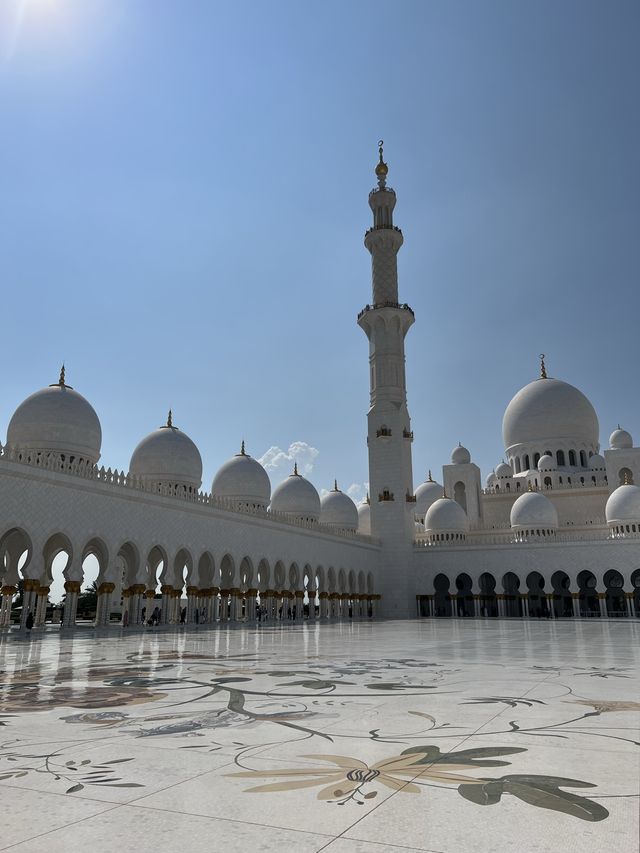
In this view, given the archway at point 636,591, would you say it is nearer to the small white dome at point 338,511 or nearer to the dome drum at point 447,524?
the dome drum at point 447,524

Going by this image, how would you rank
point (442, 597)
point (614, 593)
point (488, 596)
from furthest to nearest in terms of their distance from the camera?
point (442, 597) < point (488, 596) < point (614, 593)

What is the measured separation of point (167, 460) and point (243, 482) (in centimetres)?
500

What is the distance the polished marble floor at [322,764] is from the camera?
7.40ft

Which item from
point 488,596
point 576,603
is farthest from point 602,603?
point 488,596

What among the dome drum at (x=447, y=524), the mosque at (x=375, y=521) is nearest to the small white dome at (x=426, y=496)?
the mosque at (x=375, y=521)

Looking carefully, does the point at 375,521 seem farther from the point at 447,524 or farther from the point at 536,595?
the point at 536,595

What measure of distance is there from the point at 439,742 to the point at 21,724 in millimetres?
2397

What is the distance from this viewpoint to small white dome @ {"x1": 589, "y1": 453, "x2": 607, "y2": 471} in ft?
118

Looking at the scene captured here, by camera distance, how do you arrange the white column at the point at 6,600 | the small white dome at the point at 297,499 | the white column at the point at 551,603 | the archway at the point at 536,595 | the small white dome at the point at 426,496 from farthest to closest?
the small white dome at the point at 426,496 → the small white dome at the point at 297,499 → the archway at the point at 536,595 → the white column at the point at 551,603 → the white column at the point at 6,600

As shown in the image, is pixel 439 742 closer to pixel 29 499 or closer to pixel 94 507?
pixel 29 499

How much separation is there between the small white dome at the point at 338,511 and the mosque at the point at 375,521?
0.31 feet

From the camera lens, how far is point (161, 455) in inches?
1009

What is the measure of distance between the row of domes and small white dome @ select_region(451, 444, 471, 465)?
689 centimetres

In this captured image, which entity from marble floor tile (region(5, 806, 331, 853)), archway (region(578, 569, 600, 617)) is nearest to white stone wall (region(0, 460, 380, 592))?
archway (region(578, 569, 600, 617))
